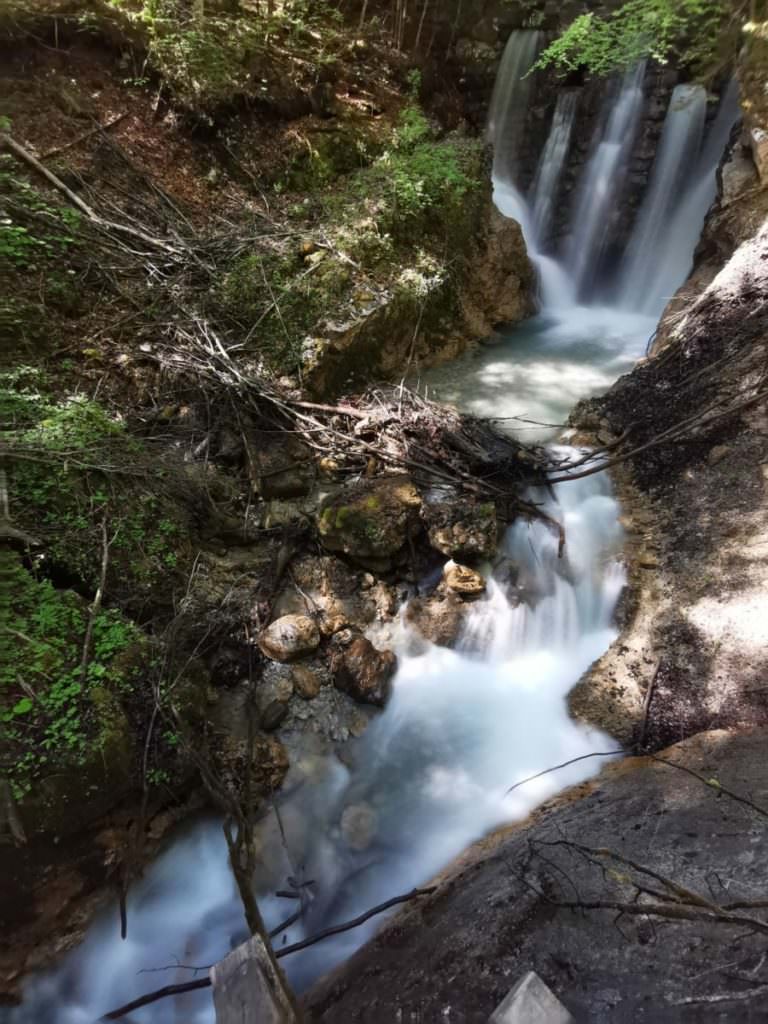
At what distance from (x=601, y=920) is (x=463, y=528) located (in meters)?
2.97

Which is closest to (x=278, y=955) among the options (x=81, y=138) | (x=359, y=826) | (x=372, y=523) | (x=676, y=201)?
(x=359, y=826)

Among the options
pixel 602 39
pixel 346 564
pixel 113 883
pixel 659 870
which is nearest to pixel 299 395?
pixel 346 564

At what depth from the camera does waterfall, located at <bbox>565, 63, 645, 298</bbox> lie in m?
8.51

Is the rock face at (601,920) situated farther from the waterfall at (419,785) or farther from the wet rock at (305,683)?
the wet rock at (305,683)

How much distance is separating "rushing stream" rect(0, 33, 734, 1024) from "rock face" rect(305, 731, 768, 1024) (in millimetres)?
444

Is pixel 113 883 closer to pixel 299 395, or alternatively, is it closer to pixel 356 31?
pixel 299 395

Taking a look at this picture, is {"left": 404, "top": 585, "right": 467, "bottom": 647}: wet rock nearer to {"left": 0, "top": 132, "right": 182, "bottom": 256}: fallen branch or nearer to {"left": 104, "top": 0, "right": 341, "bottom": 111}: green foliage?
{"left": 0, "top": 132, "right": 182, "bottom": 256}: fallen branch

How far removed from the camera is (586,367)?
7.35 m

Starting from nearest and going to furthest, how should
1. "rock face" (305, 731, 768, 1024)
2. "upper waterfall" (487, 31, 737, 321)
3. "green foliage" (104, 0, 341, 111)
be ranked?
1. "rock face" (305, 731, 768, 1024)
2. "green foliage" (104, 0, 341, 111)
3. "upper waterfall" (487, 31, 737, 321)

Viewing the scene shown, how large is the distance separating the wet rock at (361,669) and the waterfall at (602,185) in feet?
22.7

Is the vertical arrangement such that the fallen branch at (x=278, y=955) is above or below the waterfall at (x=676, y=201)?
below

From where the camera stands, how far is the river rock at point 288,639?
4426mm

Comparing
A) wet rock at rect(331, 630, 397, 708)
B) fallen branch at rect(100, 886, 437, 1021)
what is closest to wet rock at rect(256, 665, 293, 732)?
wet rock at rect(331, 630, 397, 708)

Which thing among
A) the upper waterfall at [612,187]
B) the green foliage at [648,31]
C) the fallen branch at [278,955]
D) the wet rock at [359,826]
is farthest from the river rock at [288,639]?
the green foliage at [648,31]
